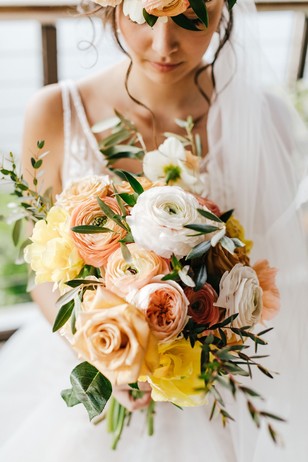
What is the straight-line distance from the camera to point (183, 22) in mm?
939

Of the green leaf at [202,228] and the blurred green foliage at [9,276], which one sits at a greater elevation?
the green leaf at [202,228]

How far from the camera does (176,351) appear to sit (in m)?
0.79

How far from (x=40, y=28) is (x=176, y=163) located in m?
0.96

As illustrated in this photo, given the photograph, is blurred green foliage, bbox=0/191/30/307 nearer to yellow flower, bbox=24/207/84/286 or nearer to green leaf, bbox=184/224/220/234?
yellow flower, bbox=24/207/84/286

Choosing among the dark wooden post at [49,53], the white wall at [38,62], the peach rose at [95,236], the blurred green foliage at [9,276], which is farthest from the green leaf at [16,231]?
the blurred green foliage at [9,276]

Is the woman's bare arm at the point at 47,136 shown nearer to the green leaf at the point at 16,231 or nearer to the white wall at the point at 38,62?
the white wall at the point at 38,62

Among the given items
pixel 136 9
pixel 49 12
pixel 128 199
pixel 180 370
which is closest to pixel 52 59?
pixel 49 12

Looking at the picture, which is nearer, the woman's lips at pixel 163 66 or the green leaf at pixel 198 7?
the green leaf at pixel 198 7

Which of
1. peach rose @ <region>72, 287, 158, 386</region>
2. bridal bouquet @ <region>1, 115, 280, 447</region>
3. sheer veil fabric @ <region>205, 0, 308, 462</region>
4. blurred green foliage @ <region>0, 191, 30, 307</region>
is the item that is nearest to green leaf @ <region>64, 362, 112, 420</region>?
bridal bouquet @ <region>1, 115, 280, 447</region>

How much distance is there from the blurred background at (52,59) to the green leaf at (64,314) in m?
0.28

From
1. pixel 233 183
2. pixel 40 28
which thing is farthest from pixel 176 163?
pixel 40 28

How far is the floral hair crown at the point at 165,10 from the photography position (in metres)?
0.85

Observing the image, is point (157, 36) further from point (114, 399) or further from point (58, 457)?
point (58, 457)

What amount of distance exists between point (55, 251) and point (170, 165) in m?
0.31
